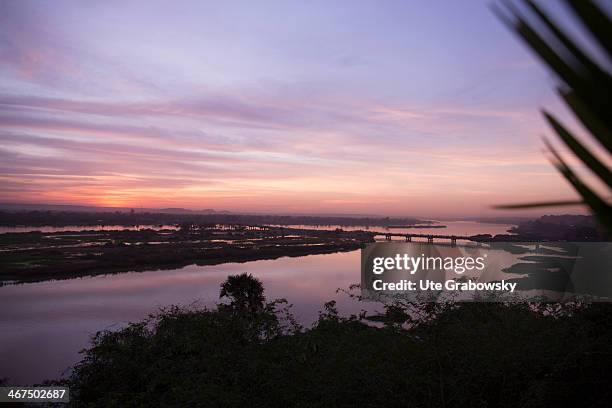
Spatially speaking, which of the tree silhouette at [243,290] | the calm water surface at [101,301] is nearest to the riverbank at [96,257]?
the calm water surface at [101,301]

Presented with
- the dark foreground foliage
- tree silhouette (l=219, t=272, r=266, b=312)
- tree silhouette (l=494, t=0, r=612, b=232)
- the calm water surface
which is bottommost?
the calm water surface

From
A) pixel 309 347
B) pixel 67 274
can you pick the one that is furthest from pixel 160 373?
pixel 67 274

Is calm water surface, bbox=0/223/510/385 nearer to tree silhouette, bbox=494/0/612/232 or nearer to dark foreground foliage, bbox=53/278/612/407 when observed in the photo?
dark foreground foliage, bbox=53/278/612/407

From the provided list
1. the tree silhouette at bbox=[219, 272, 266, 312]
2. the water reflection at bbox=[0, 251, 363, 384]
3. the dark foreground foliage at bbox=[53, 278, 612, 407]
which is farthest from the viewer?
the water reflection at bbox=[0, 251, 363, 384]

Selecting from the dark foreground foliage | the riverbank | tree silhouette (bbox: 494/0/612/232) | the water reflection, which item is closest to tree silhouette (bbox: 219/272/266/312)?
the water reflection

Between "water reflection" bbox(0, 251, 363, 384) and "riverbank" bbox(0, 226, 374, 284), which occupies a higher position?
"riverbank" bbox(0, 226, 374, 284)

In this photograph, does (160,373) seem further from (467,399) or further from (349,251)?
(349,251)

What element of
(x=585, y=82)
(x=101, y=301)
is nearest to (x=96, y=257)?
(x=101, y=301)

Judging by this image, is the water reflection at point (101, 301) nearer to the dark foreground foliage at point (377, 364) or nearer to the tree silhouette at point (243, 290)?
the tree silhouette at point (243, 290)

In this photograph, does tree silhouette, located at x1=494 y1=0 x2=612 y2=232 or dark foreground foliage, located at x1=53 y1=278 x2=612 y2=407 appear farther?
dark foreground foliage, located at x1=53 y1=278 x2=612 y2=407
